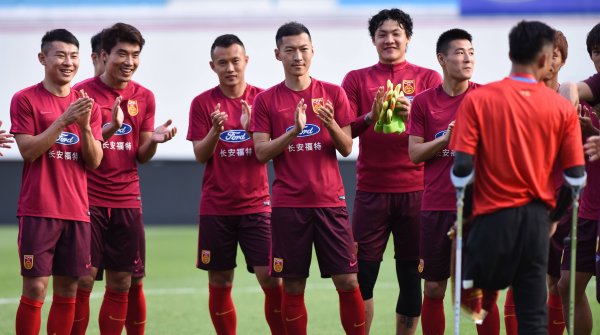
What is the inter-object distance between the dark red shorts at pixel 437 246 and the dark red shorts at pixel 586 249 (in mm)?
794

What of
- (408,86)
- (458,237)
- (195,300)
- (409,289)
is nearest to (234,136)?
(408,86)

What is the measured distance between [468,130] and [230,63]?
8.07 ft

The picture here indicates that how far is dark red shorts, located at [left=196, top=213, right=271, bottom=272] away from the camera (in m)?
6.85

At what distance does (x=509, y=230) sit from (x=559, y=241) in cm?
172

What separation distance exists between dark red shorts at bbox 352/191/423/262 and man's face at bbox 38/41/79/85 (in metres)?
2.14

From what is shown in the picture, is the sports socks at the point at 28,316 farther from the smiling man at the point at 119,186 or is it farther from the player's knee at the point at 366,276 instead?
the player's knee at the point at 366,276

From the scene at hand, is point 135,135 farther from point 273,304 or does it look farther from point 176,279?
point 176,279

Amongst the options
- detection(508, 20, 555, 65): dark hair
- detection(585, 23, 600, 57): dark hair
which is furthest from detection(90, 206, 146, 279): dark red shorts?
detection(585, 23, 600, 57): dark hair

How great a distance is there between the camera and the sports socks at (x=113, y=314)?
6.67 meters

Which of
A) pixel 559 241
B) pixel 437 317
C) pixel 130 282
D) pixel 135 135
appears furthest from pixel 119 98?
pixel 559 241

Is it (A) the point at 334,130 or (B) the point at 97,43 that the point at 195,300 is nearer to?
(B) the point at 97,43

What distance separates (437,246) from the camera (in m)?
6.22

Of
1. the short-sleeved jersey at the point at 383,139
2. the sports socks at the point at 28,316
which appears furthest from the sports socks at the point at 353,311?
the sports socks at the point at 28,316

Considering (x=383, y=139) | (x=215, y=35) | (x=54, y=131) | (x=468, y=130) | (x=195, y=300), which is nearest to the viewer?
(x=468, y=130)
